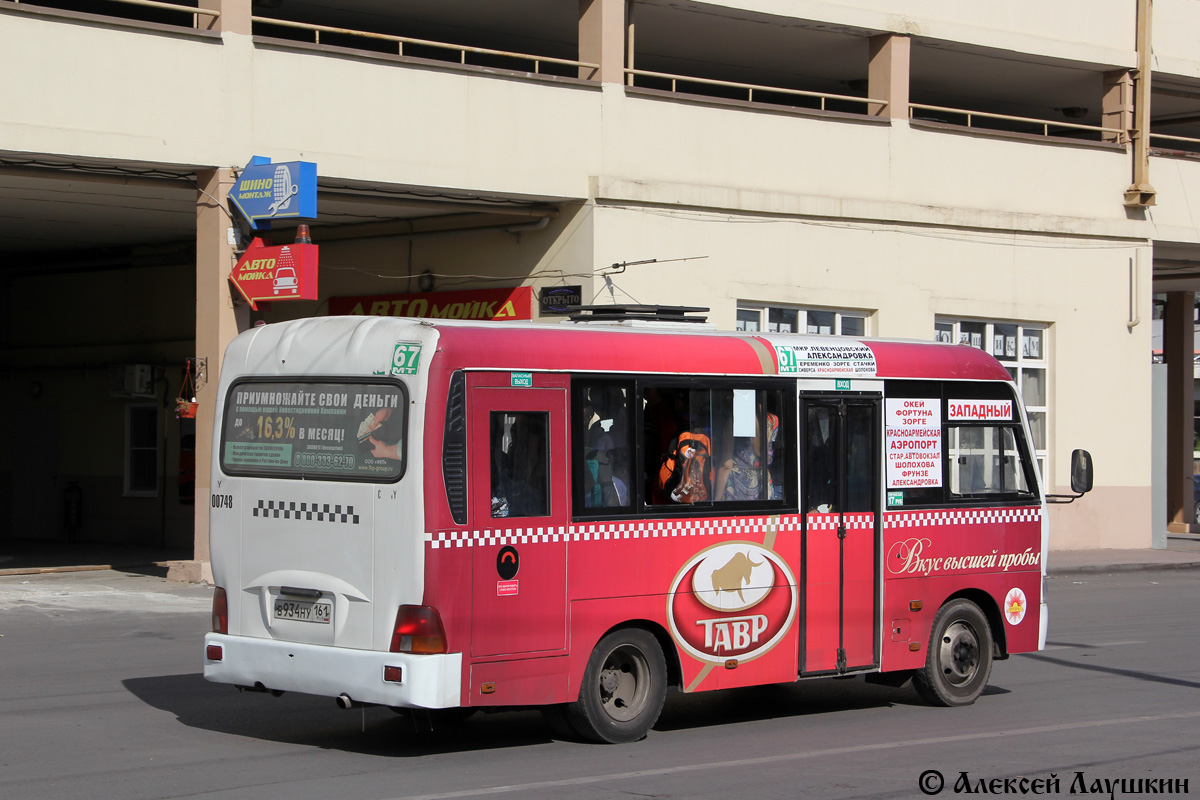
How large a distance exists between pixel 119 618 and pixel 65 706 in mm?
5749

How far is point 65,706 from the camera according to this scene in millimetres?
10320

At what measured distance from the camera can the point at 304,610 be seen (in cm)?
857

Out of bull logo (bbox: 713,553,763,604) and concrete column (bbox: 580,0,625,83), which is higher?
concrete column (bbox: 580,0,625,83)

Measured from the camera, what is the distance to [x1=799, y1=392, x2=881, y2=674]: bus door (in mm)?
9961

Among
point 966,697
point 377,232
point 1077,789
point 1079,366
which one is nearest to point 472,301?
point 377,232

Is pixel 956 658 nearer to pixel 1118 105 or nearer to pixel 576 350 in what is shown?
pixel 576 350

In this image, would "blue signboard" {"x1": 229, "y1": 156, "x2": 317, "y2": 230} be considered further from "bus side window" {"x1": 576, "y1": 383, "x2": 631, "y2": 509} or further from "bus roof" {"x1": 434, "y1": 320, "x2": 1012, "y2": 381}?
"bus side window" {"x1": 576, "y1": 383, "x2": 631, "y2": 509}

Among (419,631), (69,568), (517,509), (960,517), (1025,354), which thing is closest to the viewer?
(419,631)

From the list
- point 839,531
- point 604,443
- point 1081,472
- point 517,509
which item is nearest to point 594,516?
point 604,443

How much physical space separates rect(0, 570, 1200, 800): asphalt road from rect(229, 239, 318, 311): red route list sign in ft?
19.2

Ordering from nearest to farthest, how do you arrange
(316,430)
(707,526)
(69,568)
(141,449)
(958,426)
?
(316,430), (707,526), (958,426), (69,568), (141,449)

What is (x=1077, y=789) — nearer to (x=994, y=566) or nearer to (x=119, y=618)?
(x=994, y=566)

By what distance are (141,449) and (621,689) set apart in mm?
19684

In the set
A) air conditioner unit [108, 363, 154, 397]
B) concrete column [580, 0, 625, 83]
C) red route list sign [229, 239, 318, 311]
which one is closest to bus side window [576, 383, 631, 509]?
red route list sign [229, 239, 318, 311]
